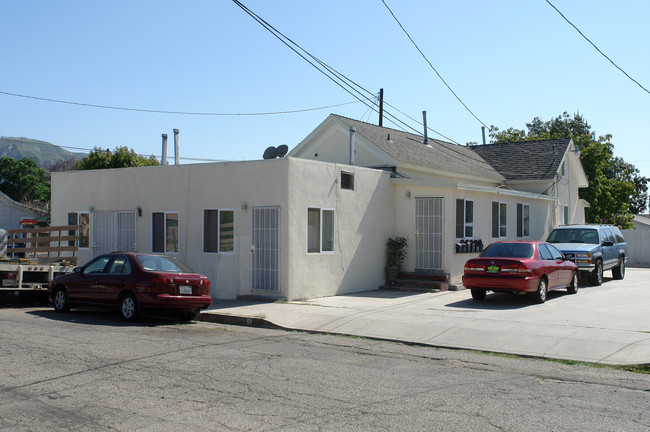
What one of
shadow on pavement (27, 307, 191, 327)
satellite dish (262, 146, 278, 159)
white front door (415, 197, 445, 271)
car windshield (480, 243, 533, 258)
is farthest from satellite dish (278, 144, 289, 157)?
car windshield (480, 243, 533, 258)

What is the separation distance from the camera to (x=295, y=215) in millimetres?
15914

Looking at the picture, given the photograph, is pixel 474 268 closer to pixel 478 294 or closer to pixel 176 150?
pixel 478 294

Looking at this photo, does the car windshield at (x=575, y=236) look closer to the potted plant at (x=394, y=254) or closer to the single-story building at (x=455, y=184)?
the single-story building at (x=455, y=184)

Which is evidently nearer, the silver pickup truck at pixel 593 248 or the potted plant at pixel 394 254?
the potted plant at pixel 394 254

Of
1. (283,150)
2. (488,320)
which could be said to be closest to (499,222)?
(283,150)

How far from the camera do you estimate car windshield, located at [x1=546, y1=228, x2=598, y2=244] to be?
2023 centimetres

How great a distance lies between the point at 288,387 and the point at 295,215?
8867 mm

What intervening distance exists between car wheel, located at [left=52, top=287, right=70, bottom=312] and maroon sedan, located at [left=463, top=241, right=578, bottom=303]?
31.1ft

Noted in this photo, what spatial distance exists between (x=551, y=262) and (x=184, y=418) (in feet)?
39.2

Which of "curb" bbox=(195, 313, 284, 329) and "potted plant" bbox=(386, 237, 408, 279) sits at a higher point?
"potted plant" bbox=(386, 237, 408, 279)

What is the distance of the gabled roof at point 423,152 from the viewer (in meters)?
22.3

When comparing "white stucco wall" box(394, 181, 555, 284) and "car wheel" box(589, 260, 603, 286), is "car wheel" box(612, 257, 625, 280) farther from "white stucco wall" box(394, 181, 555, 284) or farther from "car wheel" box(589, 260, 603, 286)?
"white stucco wall" box(394, 181, 555, 284)

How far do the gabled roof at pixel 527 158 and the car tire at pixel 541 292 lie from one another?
13.0 m

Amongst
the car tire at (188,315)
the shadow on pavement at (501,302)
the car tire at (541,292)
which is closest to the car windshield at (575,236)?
the shadow on pavement at (501,302)
